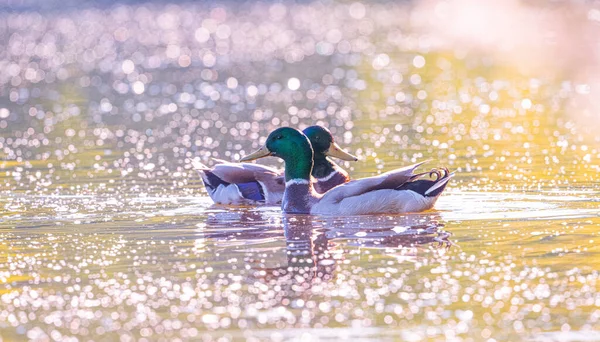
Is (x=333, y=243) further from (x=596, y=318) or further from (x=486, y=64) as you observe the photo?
(x=486, y=64)

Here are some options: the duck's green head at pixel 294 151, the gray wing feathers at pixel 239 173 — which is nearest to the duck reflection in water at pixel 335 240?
the duck's green head at pixel 294 151

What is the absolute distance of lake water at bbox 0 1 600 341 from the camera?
8328 mm

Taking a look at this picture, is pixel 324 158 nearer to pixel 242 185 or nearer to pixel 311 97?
pixel 242 185

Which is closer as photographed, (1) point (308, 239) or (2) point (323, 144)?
(1) point (308, 239)

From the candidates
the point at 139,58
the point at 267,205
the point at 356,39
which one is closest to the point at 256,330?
the point at 267,205

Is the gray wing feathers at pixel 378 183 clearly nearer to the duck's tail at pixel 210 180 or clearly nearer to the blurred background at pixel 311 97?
the blurred background at pixel 311 97

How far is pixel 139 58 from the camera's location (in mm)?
44781

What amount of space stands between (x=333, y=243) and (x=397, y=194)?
5.81 feet

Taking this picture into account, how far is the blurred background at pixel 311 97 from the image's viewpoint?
55.4ft

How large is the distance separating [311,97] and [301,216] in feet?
50.5

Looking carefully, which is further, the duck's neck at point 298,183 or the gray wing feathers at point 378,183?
the duck's neck at point 298,183

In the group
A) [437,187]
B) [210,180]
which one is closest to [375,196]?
[437,187]

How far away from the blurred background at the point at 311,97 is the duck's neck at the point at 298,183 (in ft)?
6.73

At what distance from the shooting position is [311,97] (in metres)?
28.1
